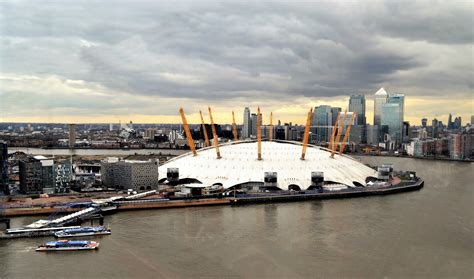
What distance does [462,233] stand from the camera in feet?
40.2

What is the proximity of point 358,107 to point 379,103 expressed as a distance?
401cm

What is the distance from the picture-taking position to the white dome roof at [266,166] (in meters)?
18.4

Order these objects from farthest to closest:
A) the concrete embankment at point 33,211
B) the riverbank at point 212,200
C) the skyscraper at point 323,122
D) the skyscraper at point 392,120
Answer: the skyscraper at point 392,120
the skyscraper at point 323,122
the riverbank at point 212,200
the concrete embankment at point 33,211

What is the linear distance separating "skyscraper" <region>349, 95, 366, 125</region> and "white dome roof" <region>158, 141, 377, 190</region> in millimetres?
51228

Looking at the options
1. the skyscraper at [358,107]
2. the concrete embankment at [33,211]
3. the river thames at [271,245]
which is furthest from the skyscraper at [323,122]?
the concrete embankment at [33,211]

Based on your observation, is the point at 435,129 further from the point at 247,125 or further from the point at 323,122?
the point at 247,125

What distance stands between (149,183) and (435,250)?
37.7 feet

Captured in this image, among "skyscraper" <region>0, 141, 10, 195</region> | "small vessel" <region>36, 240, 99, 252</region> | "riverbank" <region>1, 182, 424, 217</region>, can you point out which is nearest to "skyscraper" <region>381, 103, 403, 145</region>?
"riverbank" <region>1, 182, 424, 217</region>

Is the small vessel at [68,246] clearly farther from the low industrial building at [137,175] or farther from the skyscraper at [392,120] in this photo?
the skyscraper at [392,120]

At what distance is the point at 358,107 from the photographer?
7269 centimetres

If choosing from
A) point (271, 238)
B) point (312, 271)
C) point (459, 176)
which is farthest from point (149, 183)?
point (459, 176)

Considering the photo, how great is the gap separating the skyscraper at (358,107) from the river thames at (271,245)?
5653cm

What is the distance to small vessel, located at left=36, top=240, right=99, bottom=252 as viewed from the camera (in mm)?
10875

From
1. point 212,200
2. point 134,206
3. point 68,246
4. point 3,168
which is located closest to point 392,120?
point 212,200
